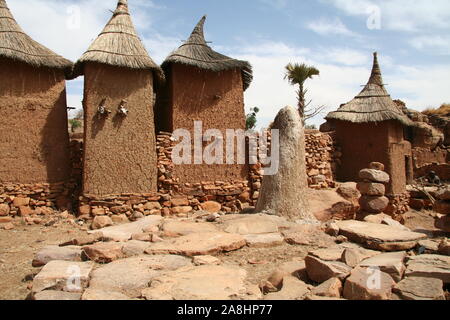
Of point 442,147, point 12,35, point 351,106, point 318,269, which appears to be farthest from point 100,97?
point 442,147

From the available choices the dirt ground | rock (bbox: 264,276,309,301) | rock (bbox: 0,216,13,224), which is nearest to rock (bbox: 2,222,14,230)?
the dirt ground

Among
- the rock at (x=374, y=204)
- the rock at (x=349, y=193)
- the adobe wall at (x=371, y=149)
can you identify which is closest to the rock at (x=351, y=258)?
the rock at (x=374, y=204)

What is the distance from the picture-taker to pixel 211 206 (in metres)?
8.48

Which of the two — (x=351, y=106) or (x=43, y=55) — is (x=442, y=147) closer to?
(x=351, y=106)

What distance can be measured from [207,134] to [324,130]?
22.9ft

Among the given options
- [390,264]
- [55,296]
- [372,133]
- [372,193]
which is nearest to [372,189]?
[372,193]

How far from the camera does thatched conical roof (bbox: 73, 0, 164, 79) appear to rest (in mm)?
7616

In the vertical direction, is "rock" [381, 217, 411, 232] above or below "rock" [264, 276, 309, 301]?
above

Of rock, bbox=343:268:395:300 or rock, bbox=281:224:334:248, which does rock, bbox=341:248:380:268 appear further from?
rock, bbox=281:224:334:248

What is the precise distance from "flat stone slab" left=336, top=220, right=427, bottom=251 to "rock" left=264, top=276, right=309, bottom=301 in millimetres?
1688

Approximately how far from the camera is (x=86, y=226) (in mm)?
6941

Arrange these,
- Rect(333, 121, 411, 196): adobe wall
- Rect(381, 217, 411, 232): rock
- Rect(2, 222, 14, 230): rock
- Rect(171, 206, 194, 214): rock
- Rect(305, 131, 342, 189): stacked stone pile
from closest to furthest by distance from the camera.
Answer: Rect(381, 217, 411, 232): rock → Rect(2, 222, 14, 230): rock → Rect(171, 206, 194, 214): rock → Rect(305, 131, 342, 189): stacked stone pile → Rect(333, 121, 411, 196): adobe wall

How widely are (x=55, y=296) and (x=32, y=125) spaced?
5615 millimetres

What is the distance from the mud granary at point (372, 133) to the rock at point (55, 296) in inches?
421
